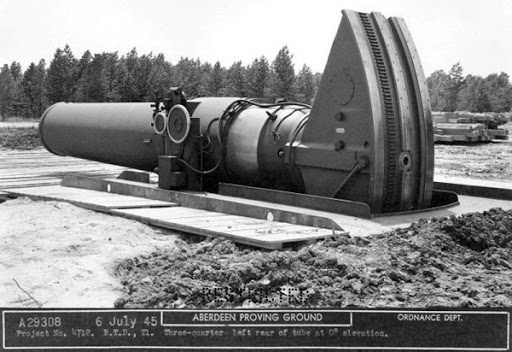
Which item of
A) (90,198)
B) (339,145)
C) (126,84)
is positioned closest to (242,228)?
(339,145)

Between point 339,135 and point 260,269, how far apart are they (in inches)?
97.0

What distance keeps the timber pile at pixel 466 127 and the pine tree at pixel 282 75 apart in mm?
5914

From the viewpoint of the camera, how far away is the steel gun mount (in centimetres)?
674

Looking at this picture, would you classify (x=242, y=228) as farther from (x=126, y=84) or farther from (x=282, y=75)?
(x=282, y=75)

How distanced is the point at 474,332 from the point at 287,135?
4.38 meters

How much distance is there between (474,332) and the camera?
11.4ft

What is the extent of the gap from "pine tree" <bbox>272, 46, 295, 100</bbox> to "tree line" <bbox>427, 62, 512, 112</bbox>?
10.2 meters

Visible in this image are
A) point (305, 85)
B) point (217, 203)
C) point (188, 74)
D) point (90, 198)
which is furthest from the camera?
point (305, 85)

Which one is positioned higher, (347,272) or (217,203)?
(217,203)

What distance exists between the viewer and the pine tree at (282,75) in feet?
67.2

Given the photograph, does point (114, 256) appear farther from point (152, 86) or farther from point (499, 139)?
point (499, 139)

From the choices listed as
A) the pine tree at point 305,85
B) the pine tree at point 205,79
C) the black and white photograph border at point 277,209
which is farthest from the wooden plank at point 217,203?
the pine tree at point 205,79

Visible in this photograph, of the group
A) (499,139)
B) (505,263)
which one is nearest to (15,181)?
(505,263)

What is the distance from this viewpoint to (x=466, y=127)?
23578 mm
